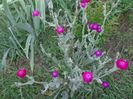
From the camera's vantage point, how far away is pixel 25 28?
2217 mm

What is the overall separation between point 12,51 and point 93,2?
0.77 metres

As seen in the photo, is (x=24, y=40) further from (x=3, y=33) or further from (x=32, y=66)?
(x=32, y=66)

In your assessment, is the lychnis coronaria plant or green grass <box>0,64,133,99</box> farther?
green grass <box>0,64,133,99</box>

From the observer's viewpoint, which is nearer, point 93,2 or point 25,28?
point 25,28

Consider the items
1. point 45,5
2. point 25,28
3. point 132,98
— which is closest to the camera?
point 132,98

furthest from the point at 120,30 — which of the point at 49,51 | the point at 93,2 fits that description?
the point at 49,51

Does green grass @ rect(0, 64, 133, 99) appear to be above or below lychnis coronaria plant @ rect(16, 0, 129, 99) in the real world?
below

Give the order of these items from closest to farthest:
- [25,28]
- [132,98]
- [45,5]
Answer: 1. [132,98]
2. [25,28]
3. [45,5]

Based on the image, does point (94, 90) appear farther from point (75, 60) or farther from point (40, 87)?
point (40, 87)

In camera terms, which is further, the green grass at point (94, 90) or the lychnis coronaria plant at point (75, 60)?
the green grass at point (94, 90)

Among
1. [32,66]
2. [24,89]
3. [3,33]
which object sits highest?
[3,33]

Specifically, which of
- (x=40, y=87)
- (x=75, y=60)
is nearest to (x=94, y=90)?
(x=75, y=60)

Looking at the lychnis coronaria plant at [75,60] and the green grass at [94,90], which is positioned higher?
the lychnis coronaria plant at [75,60]

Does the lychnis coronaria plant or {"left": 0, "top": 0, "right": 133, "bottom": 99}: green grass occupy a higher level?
the lychnis coronaria plant
